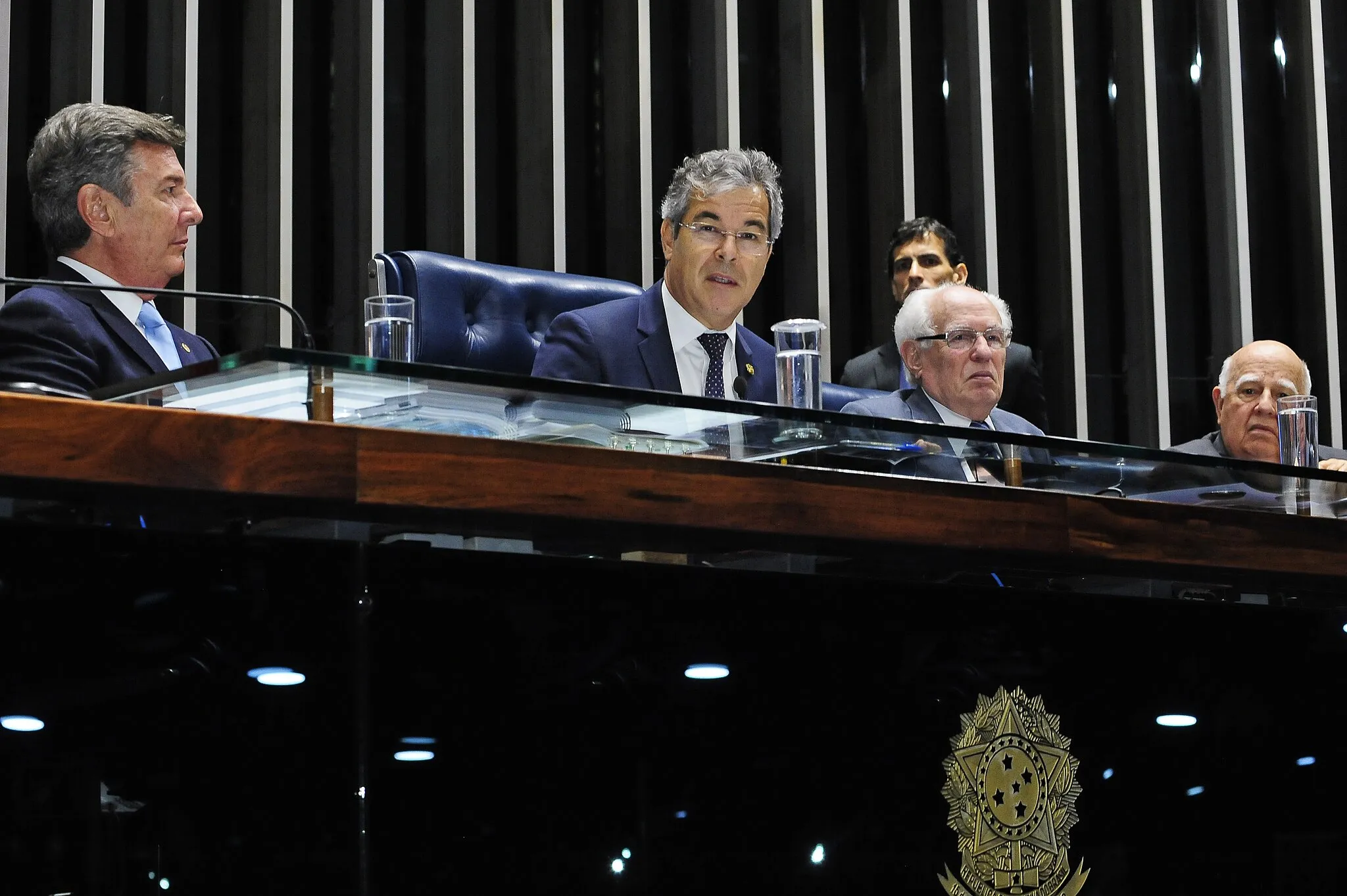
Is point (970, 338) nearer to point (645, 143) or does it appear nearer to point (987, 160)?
point (645, 143)

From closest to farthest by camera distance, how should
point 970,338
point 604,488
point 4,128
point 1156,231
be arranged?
point 604,488
point 970,338
point 4,128
point 1156,231

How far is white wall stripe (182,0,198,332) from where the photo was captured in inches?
141

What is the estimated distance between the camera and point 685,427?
4.20 ft

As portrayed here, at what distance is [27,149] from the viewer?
3.46 metres

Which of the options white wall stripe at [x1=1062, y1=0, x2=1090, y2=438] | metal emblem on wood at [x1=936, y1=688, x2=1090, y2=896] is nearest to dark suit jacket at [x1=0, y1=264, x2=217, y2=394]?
metal emblem on wood at [x1=936, y1=688, x2=1090, y2=896]

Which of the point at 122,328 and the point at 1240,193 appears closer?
the point at 122,328

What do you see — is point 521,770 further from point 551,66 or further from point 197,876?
point 551,66

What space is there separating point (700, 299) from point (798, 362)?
775 millimetres

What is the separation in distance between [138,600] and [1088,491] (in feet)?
2.77

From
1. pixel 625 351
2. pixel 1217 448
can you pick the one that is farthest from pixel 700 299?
pixel 1217 448

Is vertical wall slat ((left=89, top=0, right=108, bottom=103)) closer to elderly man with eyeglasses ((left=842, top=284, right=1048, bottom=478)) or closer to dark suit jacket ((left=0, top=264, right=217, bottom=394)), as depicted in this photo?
dark suit jacket ((left=0, top=264, right=217, bottom=394))

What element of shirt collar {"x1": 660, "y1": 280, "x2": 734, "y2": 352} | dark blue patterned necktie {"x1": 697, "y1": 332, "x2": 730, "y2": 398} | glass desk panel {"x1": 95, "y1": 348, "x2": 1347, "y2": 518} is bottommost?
glass desk panel {"x1": 95, "y1": 348, "x2": 1347, "y2": 518}

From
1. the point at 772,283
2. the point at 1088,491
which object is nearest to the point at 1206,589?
the point at 1088,491

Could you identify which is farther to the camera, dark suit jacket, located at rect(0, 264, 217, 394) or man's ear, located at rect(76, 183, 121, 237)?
man's ear, located at rect(76, 183, 121, 237)
